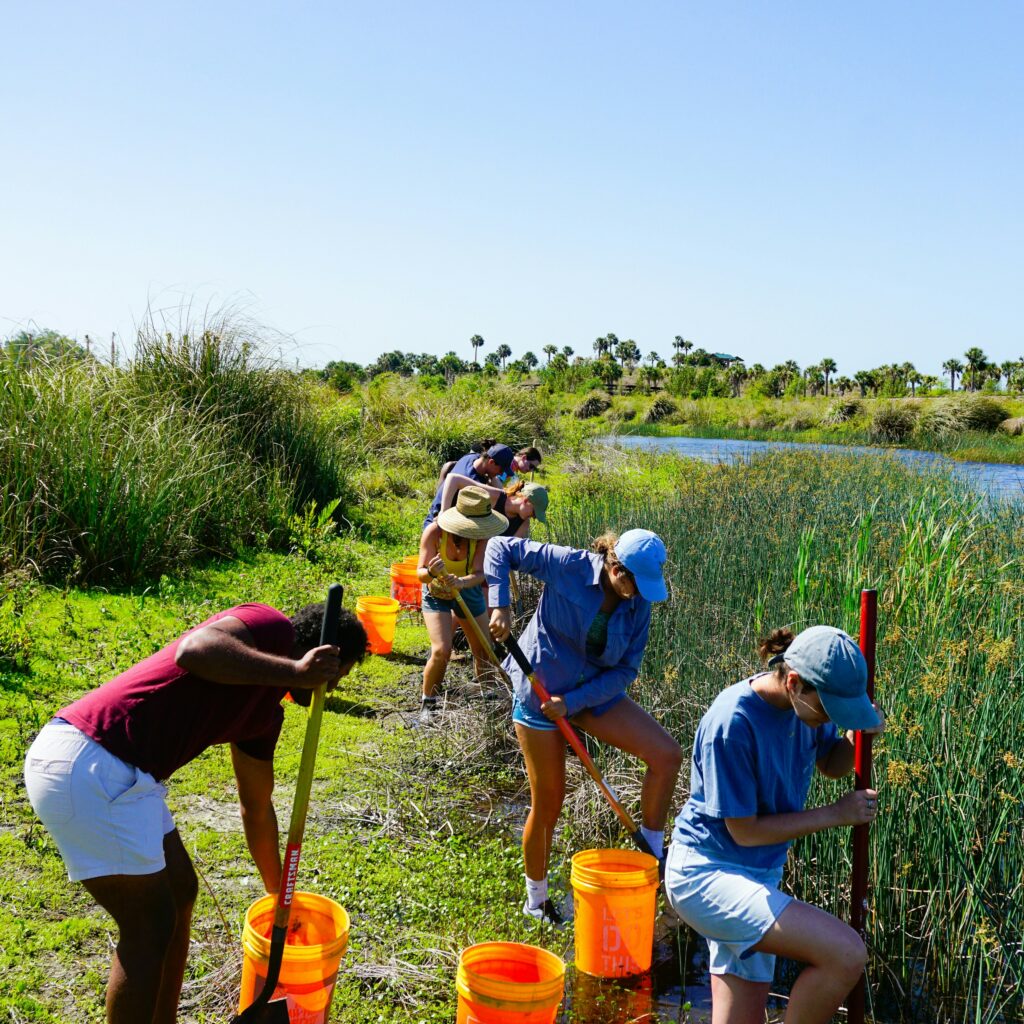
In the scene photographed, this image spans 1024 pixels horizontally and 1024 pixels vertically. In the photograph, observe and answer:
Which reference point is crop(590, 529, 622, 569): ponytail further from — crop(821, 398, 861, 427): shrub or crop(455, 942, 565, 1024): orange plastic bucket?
crop(821, 398, 861, 427): shrub

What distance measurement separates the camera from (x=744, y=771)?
8.45 feet

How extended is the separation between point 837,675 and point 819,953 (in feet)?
2.35

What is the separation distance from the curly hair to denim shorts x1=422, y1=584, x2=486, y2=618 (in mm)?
3037

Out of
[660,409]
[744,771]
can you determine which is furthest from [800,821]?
[660,409]

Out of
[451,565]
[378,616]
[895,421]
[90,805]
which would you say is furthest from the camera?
[895,421]

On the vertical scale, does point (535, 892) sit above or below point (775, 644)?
below

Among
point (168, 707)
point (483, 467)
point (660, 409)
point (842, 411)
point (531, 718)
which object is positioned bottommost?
point (531, 718)

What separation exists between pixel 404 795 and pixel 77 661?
92.9 inches

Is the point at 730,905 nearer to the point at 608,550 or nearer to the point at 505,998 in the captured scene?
the point at 505,998

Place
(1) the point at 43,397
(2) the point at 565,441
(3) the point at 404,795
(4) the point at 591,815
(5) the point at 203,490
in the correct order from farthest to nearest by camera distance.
Result: (2) the point at 565,441
(5) the point at 203,490
(1) the point at 43,397
(3) the point at 404,795
(4) the point at 591,815

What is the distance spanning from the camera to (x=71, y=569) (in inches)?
284

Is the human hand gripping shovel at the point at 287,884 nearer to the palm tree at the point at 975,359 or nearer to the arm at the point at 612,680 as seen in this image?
the arm at the point at 612,680

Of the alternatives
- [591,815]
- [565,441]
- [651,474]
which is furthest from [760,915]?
[565,441]

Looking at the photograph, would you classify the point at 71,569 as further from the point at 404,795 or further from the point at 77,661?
the point at 404,795
